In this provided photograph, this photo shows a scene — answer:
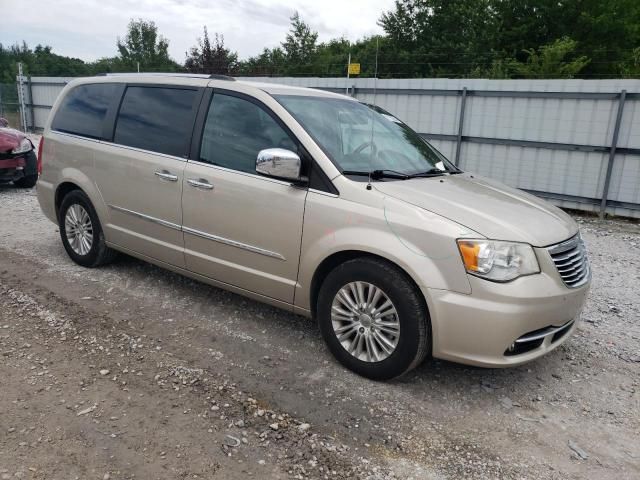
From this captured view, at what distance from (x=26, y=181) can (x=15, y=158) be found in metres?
0.77

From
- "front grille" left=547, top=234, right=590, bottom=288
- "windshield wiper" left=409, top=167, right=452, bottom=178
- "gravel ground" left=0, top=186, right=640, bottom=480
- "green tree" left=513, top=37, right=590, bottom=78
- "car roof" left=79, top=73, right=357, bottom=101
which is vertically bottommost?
"gravel ground" left=0, top=186, right=640, bottom=480

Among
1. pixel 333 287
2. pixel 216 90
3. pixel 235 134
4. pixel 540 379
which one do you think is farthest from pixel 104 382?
pixel 540 379

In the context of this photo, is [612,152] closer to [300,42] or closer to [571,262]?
[571,262]

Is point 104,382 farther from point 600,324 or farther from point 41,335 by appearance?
point 600,324

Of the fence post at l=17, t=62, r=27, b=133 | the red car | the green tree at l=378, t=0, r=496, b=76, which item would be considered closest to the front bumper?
the red car

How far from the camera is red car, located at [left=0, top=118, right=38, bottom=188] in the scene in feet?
29.0

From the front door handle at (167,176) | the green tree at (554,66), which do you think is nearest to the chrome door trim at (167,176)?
the front door handle at (167,176)

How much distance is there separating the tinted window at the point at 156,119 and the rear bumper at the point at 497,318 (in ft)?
8.01

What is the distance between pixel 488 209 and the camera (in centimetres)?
332

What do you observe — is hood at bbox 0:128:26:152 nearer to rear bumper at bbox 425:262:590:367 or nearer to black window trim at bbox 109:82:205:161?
black window trim at bbox 109:82:205:161

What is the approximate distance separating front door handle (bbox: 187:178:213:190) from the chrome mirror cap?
2.14ft

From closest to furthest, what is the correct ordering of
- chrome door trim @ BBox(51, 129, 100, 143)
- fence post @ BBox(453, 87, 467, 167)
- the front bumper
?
1. the front bumper
2. chrome door trim @ BBox(51, 129, 100, 143)
3. fence post @ BBox(453, 87, 467, 167)

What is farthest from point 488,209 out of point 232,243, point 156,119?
point 156,119

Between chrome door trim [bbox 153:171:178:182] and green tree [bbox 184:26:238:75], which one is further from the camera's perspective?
green tree [bbox 184:26:238:75]
